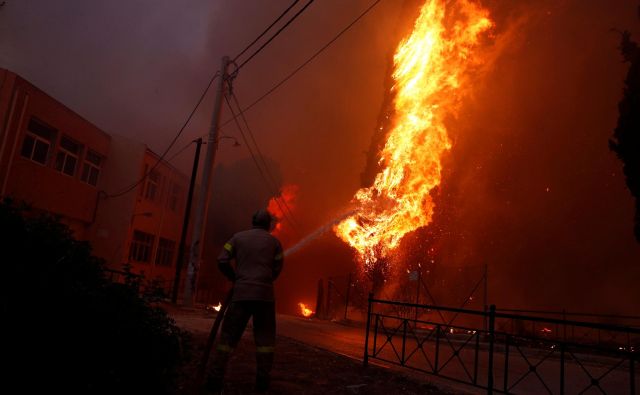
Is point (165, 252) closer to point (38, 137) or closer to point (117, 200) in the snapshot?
point (117, 200)

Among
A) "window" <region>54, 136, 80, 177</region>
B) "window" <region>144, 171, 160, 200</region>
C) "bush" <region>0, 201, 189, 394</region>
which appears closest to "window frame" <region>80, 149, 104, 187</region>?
"window" <region>54, 136, 80, 177</region>

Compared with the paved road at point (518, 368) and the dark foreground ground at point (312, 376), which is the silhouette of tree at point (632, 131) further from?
the dark foreground ground at point (312, 376)

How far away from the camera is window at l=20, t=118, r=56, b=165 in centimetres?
1956

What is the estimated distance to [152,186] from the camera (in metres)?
29.8

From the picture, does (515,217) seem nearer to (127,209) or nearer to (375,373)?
(375,373)

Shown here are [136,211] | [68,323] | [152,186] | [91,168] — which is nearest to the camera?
[68,323]

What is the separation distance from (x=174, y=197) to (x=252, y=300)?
30.6 m

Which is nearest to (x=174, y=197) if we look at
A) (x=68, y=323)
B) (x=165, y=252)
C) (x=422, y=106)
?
(x=165, y=252)

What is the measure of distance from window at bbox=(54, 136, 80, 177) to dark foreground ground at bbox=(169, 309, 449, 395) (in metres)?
17.6

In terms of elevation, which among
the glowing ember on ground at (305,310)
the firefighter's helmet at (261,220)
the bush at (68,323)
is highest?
the firefighter's helmet at (261,220)

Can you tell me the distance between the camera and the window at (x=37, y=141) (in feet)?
64.2

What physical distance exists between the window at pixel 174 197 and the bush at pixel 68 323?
100ft

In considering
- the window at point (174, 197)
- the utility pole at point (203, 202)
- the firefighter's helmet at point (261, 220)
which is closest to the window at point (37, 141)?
the utility pole at point (203, 202)

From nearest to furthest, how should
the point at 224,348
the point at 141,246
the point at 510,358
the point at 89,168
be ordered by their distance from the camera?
the point at 224,348, the point at 510,358, the point at 89,168, the point at 141,246
